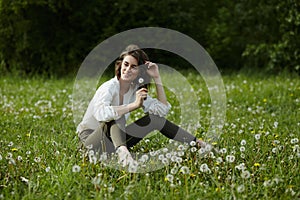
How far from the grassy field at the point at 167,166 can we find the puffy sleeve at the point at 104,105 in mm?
341

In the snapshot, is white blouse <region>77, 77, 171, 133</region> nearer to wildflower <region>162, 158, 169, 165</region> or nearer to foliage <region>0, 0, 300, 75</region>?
wildflower <region>162, 158, 169, 165</region>

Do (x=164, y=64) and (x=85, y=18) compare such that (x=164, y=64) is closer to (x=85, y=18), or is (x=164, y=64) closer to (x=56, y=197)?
(x=85, y=18)

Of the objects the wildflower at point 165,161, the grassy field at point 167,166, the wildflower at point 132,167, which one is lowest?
the grassy field at point 167,166

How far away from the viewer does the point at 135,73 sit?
3.97m

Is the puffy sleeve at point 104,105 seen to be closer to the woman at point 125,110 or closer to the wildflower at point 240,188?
the woman at point 125,110

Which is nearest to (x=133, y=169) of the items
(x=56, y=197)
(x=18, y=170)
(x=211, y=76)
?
(x=56, y=197)

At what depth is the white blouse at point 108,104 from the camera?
3.69 meters

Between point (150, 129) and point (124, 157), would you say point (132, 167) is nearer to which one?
point (124, 157)

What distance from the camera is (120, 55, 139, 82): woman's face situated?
3.91m

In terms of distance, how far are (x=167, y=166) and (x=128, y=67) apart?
93cm

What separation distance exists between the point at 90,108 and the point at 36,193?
1.16 m

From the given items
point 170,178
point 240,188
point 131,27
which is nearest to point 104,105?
point 170,178

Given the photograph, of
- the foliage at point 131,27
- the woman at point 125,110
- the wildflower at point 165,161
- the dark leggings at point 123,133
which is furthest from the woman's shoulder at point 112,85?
the foliage at point 131,27

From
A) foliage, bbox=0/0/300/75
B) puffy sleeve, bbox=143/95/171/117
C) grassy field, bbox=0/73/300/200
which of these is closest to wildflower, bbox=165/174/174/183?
grassy field, bbox=0/73/300/200
